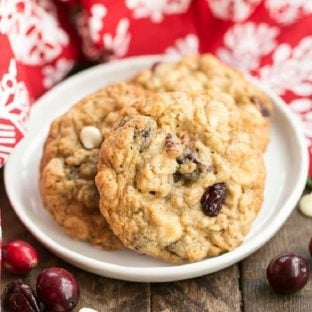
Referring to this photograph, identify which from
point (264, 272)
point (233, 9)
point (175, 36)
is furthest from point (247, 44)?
point (264, 272)

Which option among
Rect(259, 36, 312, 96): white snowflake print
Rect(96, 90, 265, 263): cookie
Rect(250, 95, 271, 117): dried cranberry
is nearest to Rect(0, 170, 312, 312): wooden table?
Rect(96, 90, 265, 263): cookie

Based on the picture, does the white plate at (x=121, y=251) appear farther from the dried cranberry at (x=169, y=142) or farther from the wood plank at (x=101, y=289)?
the dried cranberry at (x=169, y=142)

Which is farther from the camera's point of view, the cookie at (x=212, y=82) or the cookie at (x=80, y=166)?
the cookie at (x=212, y=82)

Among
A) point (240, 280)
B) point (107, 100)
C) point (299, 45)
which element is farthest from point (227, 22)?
point (240, 280)

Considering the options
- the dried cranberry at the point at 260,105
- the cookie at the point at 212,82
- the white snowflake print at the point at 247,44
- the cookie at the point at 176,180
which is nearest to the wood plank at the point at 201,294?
the cookie at the point at 176,180

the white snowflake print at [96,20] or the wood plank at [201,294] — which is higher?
the white snowflake print at [96,20]

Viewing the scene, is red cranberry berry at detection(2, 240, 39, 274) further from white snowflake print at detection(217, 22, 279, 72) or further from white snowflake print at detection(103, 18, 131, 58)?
white snowflake print at detection(217, 22, 279, 72)

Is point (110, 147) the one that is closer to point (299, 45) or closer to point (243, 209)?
point (243, 209)
